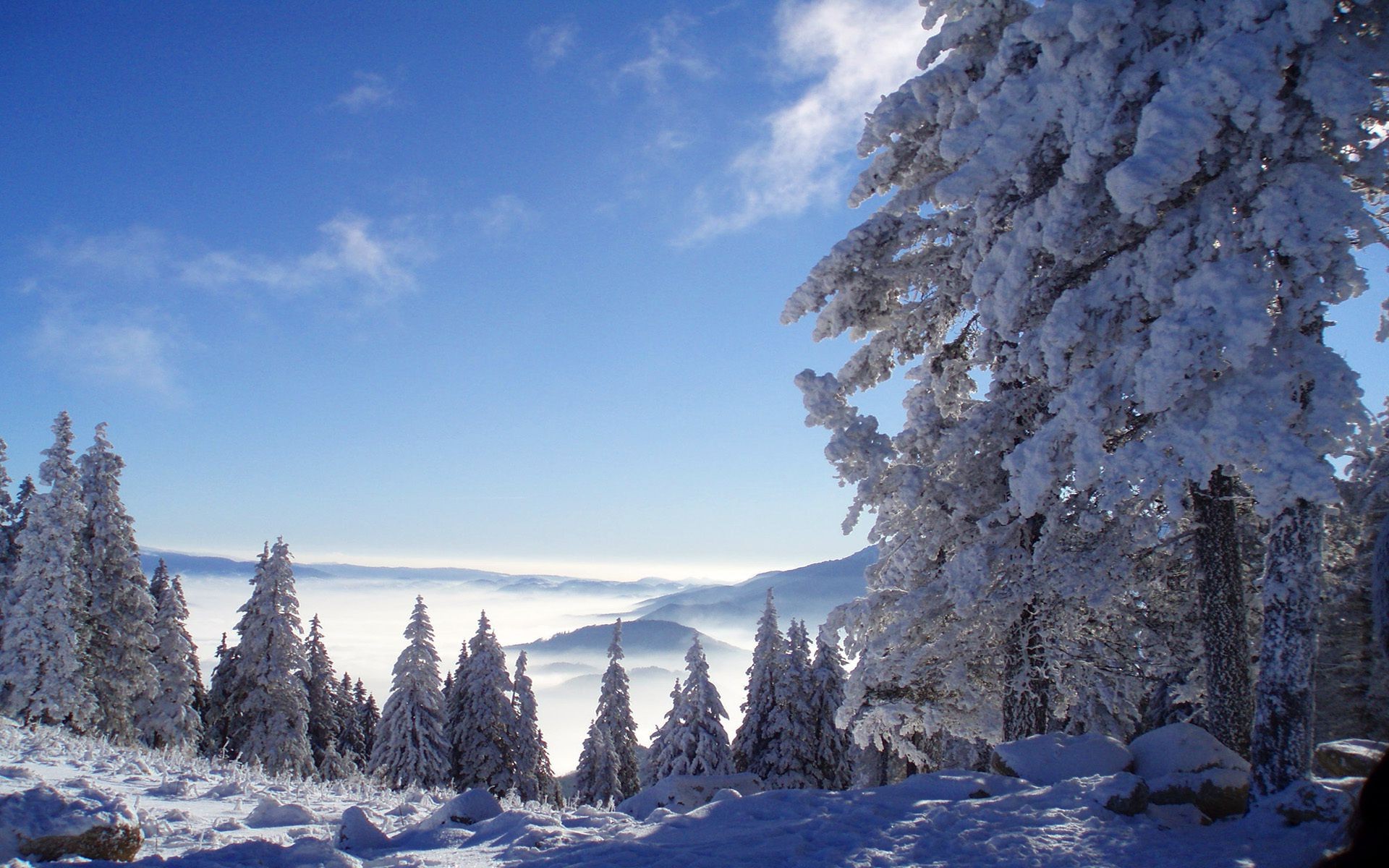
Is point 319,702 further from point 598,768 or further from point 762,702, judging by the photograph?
point 762,702

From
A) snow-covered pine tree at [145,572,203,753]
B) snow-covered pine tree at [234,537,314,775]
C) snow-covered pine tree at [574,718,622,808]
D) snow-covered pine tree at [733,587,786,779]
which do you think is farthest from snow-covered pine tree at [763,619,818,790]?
snow-covered pine tree at [145,572,203,753]

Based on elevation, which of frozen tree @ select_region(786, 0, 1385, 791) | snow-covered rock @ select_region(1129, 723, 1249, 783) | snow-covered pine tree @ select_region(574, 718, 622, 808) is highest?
frozen tree @ select_region(786, 0, 1385, 791)

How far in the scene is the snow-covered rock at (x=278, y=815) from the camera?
344 inches

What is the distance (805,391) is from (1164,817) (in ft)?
24.9

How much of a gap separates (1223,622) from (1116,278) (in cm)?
509

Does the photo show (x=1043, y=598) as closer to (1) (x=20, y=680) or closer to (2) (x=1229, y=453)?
(2) (x=1229, y=453)

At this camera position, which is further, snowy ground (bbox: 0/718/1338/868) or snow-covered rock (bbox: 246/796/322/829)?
snow-covered rock (bbox: 246/796/322/829)

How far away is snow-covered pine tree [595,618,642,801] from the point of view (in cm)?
4512

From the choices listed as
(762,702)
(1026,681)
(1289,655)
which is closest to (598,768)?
(762,702)

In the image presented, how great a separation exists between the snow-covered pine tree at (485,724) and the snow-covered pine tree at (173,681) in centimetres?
1131

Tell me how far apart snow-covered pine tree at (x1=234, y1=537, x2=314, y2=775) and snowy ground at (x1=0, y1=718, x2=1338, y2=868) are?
25.2 m

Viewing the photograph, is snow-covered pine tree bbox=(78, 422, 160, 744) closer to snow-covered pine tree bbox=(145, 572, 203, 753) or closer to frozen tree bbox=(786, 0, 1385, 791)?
snow-covered pine tree bbox=(145, 572, 203, 753)

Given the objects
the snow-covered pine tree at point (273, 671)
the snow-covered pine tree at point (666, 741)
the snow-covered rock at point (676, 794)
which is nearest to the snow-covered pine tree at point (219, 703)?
the snow-covered pine tree at point (273, 671)

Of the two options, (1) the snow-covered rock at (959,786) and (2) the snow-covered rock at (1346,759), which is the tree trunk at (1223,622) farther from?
(1) the snow-covered rock at (959,786)
